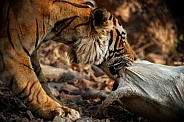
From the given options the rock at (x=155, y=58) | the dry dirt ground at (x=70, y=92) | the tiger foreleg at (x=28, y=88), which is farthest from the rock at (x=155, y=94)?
the rock at (x=155, y=58)

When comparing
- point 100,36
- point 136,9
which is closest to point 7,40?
point 100,36

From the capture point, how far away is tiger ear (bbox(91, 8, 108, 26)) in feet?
12.8

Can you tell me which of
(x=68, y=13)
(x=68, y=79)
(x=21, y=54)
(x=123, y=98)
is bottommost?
(x=68, y=79)

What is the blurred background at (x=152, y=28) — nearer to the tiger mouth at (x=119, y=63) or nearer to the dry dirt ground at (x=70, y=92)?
the dry dirt ground at (x=70, y=92)

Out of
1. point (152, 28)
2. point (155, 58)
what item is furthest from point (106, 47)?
point (152, 28)

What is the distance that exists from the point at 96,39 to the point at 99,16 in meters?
0.22

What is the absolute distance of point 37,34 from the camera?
3.74 metres

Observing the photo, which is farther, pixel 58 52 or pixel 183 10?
pixel 183 10

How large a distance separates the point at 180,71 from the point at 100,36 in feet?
2.52

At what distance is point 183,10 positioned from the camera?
334 inches

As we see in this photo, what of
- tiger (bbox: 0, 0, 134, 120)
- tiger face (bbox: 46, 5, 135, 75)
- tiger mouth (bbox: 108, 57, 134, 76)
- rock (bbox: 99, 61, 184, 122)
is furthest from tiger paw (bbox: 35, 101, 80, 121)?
tiger mouth (bbox: 108, 57, 134, 76)

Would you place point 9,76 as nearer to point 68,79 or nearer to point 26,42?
point 26,42

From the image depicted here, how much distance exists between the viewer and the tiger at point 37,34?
367cm

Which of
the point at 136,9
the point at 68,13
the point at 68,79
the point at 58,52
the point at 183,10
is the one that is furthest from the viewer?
the point at 183,10
